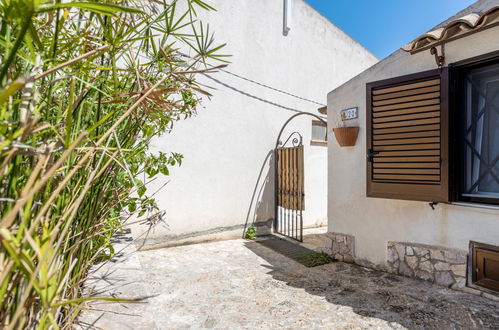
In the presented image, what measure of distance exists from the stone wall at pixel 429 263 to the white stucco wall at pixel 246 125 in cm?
267

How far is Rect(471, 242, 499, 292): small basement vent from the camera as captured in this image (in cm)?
266

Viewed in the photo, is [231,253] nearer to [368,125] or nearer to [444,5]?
[368,125]

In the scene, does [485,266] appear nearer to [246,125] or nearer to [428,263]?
[428,263]

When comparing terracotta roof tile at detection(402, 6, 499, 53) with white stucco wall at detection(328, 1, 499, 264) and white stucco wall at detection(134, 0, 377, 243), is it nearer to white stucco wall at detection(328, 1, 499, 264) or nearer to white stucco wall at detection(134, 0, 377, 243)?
white stucco wall at detection(328, 1, 499, 264)

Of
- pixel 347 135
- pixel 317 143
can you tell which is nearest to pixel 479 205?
pixel 347 135

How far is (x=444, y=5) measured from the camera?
434 centimetres

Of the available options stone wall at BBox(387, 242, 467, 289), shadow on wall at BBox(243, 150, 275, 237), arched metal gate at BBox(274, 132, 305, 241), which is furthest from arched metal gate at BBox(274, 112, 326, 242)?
stone wall at BBox(387, 242, 467, 289)

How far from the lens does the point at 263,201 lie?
5633 mm

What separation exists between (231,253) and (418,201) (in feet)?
8.66

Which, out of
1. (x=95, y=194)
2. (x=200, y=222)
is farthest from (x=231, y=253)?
(x=95, y=194)

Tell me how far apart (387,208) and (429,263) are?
2.37ft

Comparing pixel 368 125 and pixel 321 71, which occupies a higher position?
pixel 321 71

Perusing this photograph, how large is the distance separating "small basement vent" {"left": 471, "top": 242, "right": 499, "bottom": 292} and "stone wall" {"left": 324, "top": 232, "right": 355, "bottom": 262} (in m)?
1.33

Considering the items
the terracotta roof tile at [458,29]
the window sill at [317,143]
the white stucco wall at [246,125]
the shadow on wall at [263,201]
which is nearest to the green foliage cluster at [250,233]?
the shadow on wall at [263,201]
